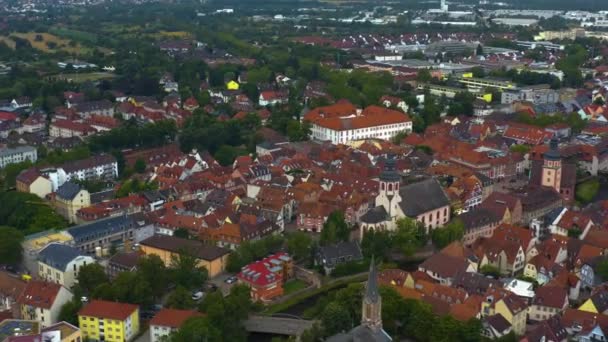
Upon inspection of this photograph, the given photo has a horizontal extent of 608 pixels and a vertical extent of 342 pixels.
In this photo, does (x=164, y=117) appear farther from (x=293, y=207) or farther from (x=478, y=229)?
(x=478, y=229)

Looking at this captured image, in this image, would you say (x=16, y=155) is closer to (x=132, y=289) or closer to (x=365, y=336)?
(x=132, y=289)

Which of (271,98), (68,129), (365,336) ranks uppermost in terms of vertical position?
(365,336)

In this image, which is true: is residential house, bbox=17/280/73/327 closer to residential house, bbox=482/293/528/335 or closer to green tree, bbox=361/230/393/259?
green tree, bbox=361/230/393/259

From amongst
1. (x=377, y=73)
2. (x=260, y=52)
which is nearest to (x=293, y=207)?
(x=377, y=73)

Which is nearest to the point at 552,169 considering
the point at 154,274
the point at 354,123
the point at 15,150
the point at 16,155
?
the point at 354,123

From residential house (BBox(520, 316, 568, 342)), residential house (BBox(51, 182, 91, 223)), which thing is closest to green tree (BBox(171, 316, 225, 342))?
residential house (BBox(520, 316, 568, 342))

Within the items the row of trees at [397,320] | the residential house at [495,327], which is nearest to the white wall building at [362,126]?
the row of trees at [397,320]
